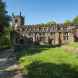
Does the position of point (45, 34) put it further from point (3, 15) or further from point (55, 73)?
point (55, 73)

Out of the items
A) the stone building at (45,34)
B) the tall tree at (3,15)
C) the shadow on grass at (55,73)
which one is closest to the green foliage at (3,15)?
the tall tree at (3,15)

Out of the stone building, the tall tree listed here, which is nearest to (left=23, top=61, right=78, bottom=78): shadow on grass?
the tall tree

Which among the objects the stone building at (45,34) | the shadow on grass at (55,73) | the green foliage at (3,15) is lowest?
the shadow on grass at (55,73)

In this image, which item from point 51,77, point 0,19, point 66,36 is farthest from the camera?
point 66,36

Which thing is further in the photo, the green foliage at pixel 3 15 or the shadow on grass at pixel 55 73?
the green foliage at pixel 3 15

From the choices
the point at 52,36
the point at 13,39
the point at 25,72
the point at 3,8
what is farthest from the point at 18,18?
the point at 25,72

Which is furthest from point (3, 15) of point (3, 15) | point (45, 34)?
point (45, 34)

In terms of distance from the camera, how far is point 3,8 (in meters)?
49.2

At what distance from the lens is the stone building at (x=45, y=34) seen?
56.6 m

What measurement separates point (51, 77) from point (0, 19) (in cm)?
3108

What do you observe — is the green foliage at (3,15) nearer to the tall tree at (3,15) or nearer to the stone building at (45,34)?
the tall tree at (3,15)

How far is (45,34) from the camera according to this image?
5831 centimetres

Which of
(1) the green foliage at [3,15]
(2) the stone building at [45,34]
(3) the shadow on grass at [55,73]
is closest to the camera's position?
(3) the shadow on grass at [55,73]

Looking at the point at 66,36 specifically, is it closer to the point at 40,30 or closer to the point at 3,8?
the point at 40,30
